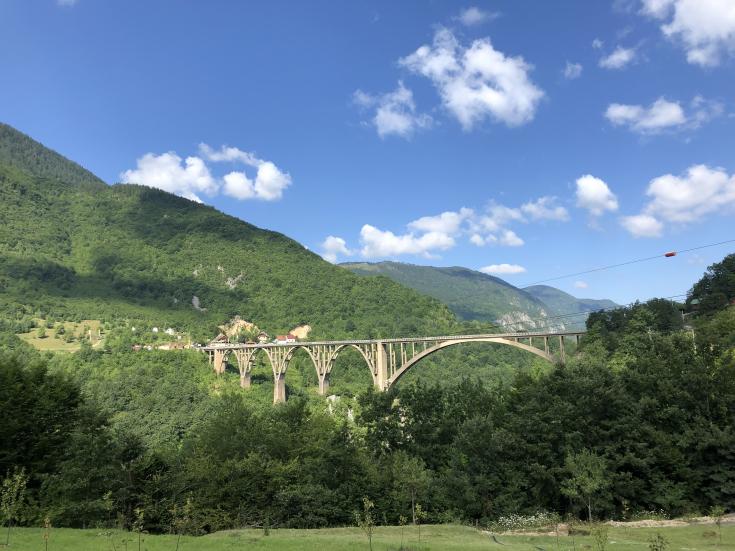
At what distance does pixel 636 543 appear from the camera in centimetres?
1123

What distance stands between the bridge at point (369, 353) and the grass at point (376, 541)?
2586cm

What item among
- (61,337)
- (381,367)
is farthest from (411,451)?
(61,337)

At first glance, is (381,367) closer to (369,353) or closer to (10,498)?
(369,353)

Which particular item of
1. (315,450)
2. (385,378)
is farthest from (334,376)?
(315,450)

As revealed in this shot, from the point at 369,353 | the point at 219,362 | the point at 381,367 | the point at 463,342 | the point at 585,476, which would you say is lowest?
the point at 585,476

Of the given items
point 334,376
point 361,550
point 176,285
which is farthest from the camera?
point 176,285

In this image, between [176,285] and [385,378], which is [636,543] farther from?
[176,285]

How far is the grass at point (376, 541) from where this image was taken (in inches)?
416

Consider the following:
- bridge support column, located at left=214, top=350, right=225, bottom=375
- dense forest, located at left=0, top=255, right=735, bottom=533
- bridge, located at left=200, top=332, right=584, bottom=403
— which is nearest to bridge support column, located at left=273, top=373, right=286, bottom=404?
bridge, located at left=200, top=332, right=584, bottom=403

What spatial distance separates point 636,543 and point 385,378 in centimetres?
3725

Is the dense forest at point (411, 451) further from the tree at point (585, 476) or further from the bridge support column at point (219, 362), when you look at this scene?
the bridge support column at point (219, 362)

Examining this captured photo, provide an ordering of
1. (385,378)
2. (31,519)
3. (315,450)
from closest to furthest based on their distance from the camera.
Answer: (31,519) → (315,450) → (385,378)

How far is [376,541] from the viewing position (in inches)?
449

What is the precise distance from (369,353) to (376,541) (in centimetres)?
→ 3914
